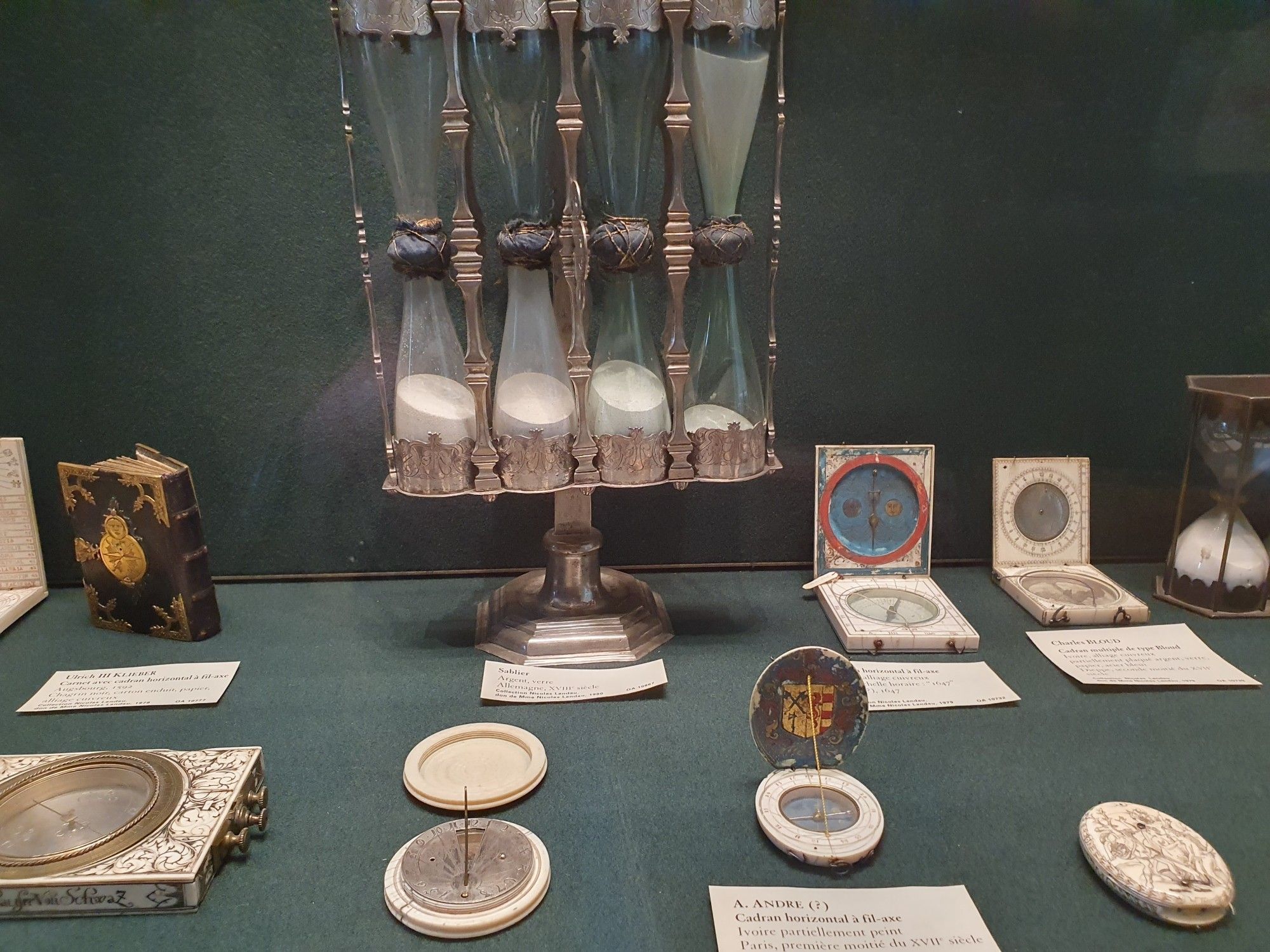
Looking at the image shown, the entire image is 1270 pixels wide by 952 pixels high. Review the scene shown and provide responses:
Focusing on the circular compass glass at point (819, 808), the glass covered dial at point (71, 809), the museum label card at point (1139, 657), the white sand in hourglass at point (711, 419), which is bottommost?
the circular compass glass at point (819, 808)

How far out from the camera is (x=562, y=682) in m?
1.11

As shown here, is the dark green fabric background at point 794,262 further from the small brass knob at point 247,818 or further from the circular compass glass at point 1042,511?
the small brass knob at point 247,818

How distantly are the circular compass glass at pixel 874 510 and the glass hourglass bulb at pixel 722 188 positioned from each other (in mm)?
288

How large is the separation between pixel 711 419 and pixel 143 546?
2.49ft

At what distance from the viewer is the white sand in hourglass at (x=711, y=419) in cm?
110

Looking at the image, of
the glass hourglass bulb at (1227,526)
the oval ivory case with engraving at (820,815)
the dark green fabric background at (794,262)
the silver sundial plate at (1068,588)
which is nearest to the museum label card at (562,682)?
the oval ivory case with engraving at (820,815)

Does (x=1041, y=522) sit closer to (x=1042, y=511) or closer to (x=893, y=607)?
(x=1042, y=511)

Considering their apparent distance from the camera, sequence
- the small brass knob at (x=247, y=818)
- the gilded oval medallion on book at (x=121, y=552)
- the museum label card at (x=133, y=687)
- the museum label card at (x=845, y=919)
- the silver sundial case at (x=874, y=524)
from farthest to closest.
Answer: the silver sundial case at (x=874, y=524), the gilded oval medallion on book at (x=121, y=552), the museum label card at (x=133, y=687), the small brass knob at (x=247, y=818), the museum label card at (x=845, y=919)

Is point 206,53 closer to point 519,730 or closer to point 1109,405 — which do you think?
point 519,730

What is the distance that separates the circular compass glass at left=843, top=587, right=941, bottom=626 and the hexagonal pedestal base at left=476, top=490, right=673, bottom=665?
0.27 meters

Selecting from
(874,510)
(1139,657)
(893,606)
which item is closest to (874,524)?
(874,510)

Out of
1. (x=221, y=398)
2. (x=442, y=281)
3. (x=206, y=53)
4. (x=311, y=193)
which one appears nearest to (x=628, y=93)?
(x=442, y=281)

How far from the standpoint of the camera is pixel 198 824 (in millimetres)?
806

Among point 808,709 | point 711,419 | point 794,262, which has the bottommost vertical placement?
point 808,709
